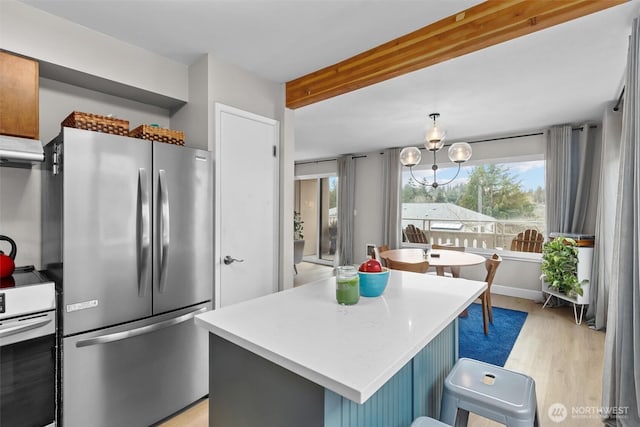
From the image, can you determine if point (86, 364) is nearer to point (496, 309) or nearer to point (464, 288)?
point (464, 288)

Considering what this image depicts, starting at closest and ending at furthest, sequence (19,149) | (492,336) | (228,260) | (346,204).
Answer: (19,149), (228,260), (492,336), (346,204)

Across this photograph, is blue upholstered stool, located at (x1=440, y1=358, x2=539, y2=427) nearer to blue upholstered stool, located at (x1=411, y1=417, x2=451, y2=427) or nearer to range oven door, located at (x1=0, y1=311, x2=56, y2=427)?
blue upholstered stool, located at (x1=411, y1=417, x2=451, y2=427)

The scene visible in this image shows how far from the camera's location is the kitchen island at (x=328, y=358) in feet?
2.96

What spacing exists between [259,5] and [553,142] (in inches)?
173

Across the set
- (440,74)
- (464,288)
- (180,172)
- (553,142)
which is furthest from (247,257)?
(553,142)

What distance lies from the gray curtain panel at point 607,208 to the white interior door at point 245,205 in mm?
3586

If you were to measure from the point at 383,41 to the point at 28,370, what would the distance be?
284 centimetres

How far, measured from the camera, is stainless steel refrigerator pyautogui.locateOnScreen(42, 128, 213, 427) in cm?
161

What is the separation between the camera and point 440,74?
268 cm

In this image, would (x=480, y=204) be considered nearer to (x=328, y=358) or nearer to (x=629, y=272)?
(x=629, y=272)

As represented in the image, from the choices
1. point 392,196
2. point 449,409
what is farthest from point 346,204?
point 449,409

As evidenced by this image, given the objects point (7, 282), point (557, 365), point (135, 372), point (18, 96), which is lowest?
point (557, 365)

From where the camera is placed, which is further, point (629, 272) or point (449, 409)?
point (629, 272)

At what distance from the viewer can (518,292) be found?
471 centimetres
